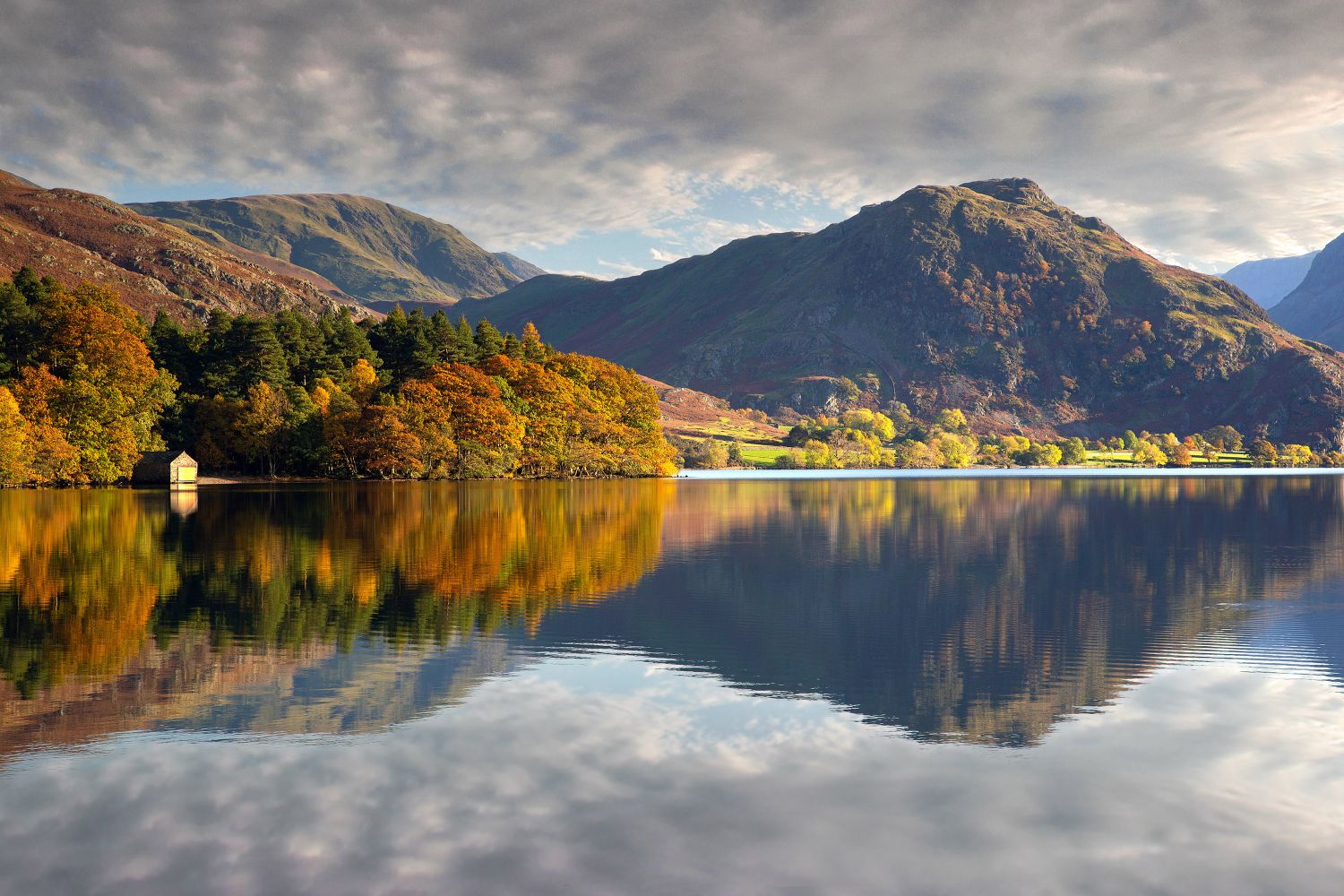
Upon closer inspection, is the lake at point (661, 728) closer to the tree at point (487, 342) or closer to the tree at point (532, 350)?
the tree at point (487, 342)

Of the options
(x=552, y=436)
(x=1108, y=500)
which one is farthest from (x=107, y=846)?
(x=552, y=436)

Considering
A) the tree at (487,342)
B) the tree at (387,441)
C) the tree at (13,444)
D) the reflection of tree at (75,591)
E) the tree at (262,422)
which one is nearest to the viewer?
the reflection of tree at (75,591)

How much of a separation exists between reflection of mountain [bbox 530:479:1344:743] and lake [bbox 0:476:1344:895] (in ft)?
0.57

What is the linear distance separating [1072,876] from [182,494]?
9711 centimetres

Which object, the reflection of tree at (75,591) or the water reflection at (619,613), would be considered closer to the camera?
the water reflection at (619,613)

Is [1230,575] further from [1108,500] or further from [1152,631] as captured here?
[1108,500]

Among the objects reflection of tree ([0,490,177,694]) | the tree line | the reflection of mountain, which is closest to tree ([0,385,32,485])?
the tree line

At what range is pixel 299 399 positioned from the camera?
123812mm

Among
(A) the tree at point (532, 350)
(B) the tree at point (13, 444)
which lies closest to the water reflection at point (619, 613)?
(B) the tree at point (13, 444)

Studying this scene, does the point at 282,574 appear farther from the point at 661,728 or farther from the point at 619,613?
the point at 661,728

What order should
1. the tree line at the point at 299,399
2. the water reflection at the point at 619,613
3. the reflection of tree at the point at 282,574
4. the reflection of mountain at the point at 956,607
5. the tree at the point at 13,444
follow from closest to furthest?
the water reflection at the point at 619,613 < the reflection of mountain at the point at 956,607 < the reflection of tree at the point at 282,574 < the tree at the point at 13,444 < the tree line at the point at 299,399

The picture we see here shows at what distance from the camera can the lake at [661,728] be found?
9.96 metres

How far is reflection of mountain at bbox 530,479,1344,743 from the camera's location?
58.0ft

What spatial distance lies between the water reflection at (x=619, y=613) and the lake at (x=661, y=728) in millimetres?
142
